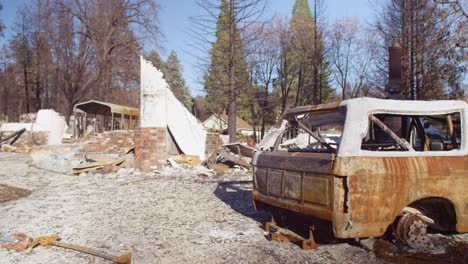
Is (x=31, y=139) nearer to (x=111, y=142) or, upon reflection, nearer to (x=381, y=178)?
(x=111, y=142)

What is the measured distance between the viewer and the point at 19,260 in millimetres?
4055

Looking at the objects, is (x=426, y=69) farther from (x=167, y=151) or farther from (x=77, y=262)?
(x=77, y=262)

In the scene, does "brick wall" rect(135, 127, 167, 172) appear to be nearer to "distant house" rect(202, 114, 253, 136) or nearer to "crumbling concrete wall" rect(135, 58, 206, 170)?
"crumbling concrete wall" rect(135, 58, 206, 170)

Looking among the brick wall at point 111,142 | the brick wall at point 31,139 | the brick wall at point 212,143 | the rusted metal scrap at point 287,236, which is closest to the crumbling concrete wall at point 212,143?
the brick wall at point 212,143

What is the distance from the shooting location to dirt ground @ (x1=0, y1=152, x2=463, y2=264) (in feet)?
13.8

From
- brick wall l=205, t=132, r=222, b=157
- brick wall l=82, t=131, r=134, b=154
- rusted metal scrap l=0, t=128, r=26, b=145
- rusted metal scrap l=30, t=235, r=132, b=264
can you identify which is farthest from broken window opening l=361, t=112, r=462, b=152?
rusted metal scrap l=0, t=128, r=26, b=145

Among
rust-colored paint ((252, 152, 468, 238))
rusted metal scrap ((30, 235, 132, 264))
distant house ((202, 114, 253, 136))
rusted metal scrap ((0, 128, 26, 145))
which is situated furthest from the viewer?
distant house ((202, 114, 253, 136))

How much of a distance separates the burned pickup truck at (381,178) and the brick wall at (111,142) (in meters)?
10.8

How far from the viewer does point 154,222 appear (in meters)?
5.79

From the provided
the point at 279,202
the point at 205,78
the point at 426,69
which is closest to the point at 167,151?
the point at 205,78

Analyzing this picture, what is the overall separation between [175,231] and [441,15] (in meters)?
15.4

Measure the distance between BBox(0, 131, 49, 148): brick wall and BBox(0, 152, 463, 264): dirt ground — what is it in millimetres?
12168

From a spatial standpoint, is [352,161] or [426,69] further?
[426,69]

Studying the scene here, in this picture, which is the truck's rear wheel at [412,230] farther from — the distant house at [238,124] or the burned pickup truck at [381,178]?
the distant house at [238,124]
